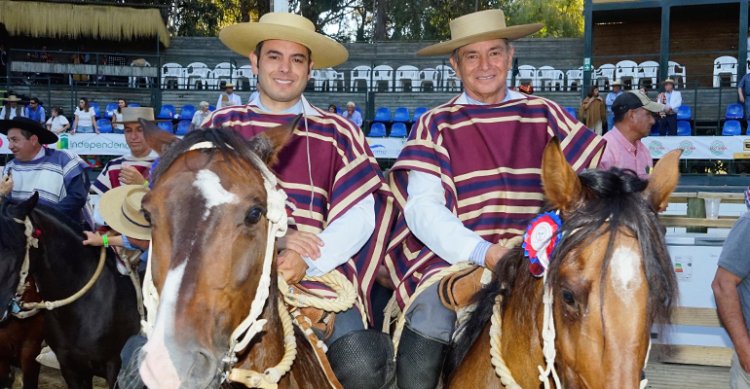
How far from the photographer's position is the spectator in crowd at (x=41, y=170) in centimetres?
712

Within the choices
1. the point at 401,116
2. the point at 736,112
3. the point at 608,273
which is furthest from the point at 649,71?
the point at 608,273

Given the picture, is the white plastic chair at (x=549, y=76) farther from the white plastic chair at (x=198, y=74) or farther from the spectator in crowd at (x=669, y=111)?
the white plastic chair at (x=198, y=74)

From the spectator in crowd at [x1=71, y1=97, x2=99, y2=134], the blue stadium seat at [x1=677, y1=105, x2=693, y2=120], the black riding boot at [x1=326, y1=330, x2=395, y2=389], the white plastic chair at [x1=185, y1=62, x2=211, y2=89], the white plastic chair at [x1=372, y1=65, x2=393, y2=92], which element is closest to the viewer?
the black riding boot at [x1=326, y1=330, x2=395, y2=389]

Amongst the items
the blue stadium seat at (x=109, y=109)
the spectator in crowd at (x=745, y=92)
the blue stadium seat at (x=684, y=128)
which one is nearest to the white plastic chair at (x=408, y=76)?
the blue stadium seat at (x=684, y=128)

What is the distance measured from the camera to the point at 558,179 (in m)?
2.50

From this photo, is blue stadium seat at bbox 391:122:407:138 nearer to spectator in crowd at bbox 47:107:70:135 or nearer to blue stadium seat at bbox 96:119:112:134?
blue stadium seat at bbox 96:119:112:134

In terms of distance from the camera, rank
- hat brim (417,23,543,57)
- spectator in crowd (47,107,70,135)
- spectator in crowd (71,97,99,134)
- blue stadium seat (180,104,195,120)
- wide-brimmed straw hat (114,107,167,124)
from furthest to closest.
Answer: blue stadium seat (180,104,195,120) < spectator in crowd (71,97,99,134) < spectator in crowd (47,107,70,135) < wide-brimmed straw hat (114,107,167,124) < hat brim (417,23,543,57)

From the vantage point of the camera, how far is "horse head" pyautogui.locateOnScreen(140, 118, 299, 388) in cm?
213

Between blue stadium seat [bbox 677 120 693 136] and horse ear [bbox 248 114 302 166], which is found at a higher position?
blue stadium seat [bbox 677 120 693 136]

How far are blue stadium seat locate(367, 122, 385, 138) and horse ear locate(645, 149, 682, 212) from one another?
1579cm

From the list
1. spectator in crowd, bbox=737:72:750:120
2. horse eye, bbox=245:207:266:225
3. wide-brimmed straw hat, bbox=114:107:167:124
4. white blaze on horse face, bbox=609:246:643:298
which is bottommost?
white blaze on horse face, bbox=609:246:643:298

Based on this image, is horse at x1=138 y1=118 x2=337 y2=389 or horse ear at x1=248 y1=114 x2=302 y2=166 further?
horse ear at x1=248 y1=114 x2=302 y2=166

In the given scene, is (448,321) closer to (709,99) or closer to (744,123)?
(744,123)

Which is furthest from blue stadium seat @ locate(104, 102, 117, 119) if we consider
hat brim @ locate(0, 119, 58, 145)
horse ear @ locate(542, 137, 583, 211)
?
horse ear @ locate(542, 137, 583, 211)
